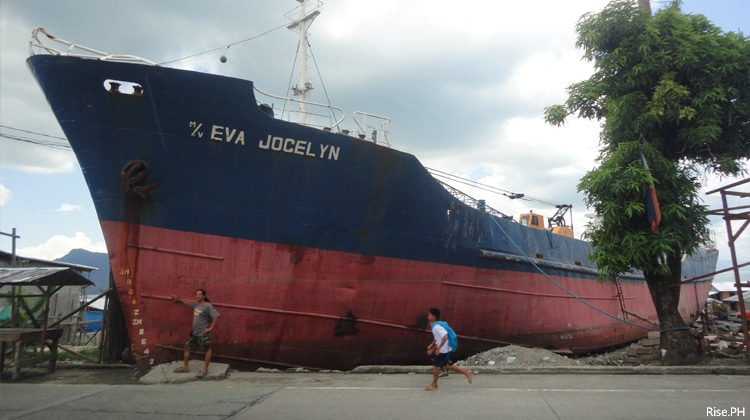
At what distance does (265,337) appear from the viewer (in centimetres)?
779

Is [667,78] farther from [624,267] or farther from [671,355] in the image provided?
[671,355]

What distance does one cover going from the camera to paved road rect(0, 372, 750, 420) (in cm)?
486

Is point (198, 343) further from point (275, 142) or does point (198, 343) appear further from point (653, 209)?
point (653, 209)

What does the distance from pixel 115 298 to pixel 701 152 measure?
11.5 meters

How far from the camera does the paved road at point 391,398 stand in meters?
4.86

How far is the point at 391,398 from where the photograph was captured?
18.2 feet

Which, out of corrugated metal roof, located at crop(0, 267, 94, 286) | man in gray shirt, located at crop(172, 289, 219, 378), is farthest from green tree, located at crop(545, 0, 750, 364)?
corrugated metal roof, located at crop(0, 267, 94, 286)

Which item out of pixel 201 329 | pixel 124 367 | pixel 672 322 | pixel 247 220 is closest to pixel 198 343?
pixel 201 329

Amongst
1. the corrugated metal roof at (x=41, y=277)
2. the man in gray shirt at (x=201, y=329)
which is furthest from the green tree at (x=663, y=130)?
the corrugated metal roof at (x=41, y=277)

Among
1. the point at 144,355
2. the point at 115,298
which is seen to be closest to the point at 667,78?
the point at 144,355

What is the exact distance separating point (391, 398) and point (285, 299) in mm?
3026

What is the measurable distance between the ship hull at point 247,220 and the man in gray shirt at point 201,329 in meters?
0.56

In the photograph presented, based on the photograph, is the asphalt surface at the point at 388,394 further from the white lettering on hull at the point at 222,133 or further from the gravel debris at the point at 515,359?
the white lettering on hull at the point at 222,133

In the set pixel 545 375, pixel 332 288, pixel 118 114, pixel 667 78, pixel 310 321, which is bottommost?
pixel 545 375
